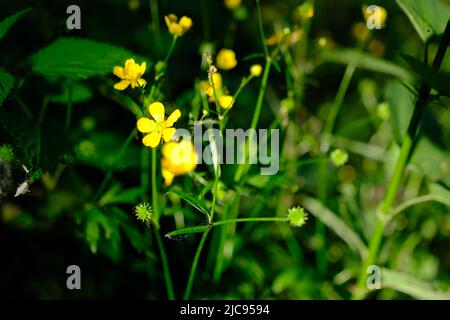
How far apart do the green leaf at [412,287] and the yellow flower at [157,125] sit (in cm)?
58

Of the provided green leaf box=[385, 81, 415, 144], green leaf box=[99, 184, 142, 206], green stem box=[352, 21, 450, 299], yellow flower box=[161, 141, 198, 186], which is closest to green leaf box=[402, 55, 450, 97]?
green stem box=[352, 21, 450, 299]

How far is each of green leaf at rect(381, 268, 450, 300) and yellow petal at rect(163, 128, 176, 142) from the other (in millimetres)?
581

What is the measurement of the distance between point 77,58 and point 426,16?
636mm

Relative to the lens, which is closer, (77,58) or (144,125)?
(144,125)

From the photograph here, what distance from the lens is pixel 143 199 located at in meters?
0.99

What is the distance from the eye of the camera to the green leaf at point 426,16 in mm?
811

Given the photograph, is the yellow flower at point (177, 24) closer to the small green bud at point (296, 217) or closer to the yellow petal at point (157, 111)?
the yellow petal at point (157, 111)

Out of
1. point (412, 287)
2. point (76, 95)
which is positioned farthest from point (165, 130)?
point (412, 287)

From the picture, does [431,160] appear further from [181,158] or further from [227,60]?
[181,158]

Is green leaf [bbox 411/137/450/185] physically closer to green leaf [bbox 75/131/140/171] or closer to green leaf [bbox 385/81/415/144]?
green leaf [bbox 385/81/415/144]

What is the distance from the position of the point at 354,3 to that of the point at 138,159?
1.55 m

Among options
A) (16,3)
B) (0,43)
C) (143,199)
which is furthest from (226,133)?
(16,3)

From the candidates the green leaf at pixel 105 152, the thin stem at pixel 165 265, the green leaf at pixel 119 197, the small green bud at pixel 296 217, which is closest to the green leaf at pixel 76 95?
the green leaf at pixel 105 152

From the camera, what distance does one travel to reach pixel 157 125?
0.71 metres
